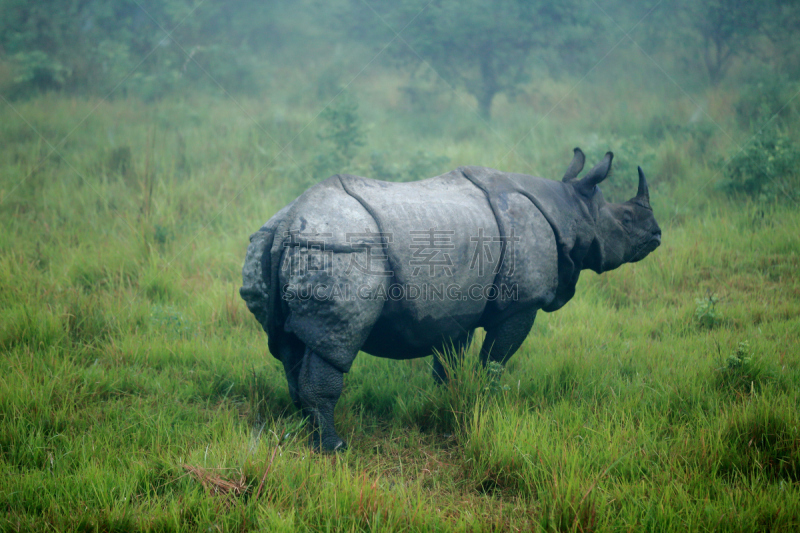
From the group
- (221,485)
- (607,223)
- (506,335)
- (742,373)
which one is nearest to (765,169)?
(607,223)

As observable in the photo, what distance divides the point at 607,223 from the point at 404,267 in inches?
74.2

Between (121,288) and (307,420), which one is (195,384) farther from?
(121,288)

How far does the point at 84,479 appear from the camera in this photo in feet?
9.19

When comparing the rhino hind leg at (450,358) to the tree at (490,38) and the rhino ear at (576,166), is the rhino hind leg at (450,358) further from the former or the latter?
the tree at (490,38)

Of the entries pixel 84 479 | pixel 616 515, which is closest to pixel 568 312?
pixel 616 515

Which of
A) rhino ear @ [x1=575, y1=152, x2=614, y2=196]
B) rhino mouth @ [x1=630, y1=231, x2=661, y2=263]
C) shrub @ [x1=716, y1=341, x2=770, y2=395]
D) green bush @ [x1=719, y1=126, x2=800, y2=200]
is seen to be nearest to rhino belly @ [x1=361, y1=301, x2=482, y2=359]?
rhino ear @ [x1=575, y1=152, x2=614, y2=196]

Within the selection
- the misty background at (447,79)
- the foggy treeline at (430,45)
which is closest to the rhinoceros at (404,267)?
the misty background at (447,79)

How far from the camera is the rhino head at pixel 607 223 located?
405 cm

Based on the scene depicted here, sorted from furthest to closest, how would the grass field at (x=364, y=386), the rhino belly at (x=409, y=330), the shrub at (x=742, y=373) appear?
the shrub at (x=742, y=373) < the rhino belly at (x=409, y=330) < the grass field at (x=364, y=386)

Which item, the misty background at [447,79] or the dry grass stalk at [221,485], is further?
the misty background at [447,79]

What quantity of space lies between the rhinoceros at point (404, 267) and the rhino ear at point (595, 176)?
Answer: 10 mm

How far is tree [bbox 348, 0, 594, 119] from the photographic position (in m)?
11.6

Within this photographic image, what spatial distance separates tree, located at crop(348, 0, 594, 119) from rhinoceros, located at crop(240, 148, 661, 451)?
8433 millimetres

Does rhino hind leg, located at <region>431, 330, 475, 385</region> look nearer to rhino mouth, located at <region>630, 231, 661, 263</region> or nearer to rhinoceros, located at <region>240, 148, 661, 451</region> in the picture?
rhinoceros, located at <region>240, 148, 661, 451</region>
